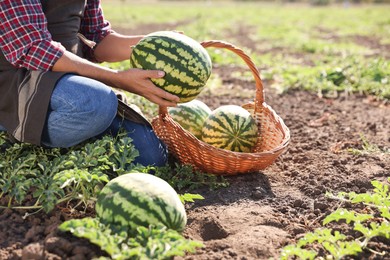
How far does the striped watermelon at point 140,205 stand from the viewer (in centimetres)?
264

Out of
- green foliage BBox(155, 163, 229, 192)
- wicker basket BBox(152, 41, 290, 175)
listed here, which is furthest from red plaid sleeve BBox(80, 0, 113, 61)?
green foliage BBox(155, 163, 229, 192)

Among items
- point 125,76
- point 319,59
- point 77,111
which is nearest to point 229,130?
point 125,76

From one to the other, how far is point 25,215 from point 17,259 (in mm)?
364

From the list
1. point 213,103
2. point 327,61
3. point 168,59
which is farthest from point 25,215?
point 327,61

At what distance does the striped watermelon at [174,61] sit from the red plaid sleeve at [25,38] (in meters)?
0.55

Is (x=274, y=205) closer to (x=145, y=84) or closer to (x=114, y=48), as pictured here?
(x=145, y=84)

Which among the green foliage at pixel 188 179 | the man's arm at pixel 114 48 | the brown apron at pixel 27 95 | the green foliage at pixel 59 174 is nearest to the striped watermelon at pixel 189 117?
the green foliage at pixel 188 179

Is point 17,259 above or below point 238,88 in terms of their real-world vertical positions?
above

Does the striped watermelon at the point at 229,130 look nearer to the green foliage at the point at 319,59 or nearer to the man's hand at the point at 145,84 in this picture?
the man's hand at the point at 145,84

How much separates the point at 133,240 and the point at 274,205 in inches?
47.1

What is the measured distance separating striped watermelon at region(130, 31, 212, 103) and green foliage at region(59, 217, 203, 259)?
1.21m

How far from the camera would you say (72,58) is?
3492 millimetres

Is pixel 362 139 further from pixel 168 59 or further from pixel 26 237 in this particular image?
pixel 26 237

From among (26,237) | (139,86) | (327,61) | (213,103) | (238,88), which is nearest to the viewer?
(26,237)
